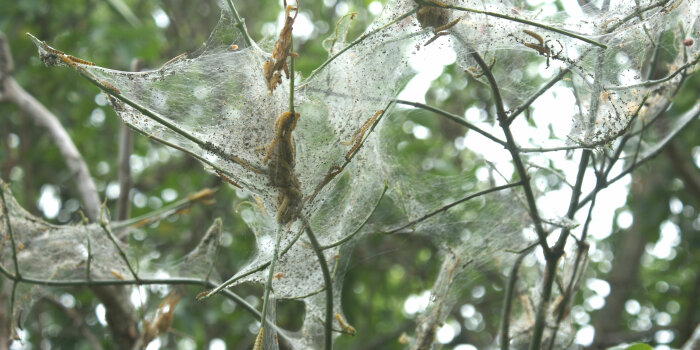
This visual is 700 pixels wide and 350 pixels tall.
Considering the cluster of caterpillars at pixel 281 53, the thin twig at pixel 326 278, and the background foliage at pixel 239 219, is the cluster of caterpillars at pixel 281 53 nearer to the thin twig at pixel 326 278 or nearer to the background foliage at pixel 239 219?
the thin twig at pixel 326 278

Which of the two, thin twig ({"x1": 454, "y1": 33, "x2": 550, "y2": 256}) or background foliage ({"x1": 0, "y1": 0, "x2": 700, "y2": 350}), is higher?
Result: background foliage ({"x1": 0, "y1": 0, "x2": 700, "y2": 350})

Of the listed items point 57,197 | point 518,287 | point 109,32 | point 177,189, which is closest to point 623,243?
point 518,287

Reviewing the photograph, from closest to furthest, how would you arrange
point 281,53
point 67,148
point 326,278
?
point 281,53
point 326,278
point 67,148

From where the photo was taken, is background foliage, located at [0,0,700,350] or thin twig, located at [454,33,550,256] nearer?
thin twig, located at [454,33,550,256]

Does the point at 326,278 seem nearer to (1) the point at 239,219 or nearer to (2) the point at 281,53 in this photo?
(2) the point at 281,53

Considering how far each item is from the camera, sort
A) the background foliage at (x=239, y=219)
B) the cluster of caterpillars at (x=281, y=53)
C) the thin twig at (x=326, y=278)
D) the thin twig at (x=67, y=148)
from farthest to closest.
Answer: the background foliage at (x=239, y=219)
the thin twig at (x=67, y=148)
the thin twig at (x=326, y=278)
the cluster of caterpillars at (x=281, y=53)

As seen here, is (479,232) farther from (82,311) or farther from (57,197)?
(57,197)

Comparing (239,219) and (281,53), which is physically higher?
(239,219)

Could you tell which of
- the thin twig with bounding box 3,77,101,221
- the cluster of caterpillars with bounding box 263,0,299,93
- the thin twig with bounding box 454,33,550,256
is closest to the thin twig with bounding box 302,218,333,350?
the cluster of caterpillars with bounding box 263,0,299,93

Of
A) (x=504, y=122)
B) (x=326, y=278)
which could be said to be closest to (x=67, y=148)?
(x=326, y=278)

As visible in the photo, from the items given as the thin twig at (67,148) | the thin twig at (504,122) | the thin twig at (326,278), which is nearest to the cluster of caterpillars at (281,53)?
the thin twig at (326,278)

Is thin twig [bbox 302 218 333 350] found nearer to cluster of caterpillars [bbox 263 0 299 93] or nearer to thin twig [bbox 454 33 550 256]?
cluster of caterpillars [bbox 263 0 299 93]
